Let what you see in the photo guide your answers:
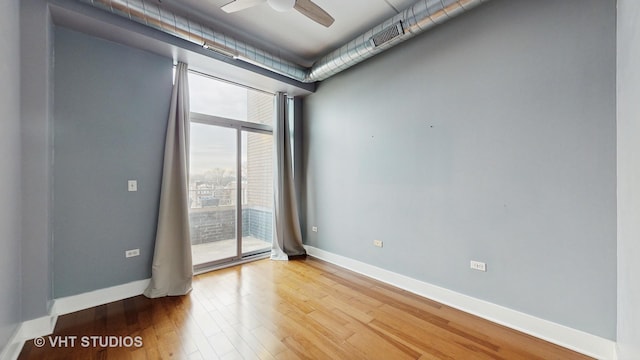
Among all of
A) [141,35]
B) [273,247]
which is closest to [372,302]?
[273,247]

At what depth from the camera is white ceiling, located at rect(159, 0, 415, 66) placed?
2.62m

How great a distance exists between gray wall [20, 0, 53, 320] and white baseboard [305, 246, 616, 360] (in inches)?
136

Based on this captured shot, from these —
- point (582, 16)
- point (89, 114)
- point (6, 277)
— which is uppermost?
point (582, 16)

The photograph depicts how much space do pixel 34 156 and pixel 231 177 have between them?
6.80 feet

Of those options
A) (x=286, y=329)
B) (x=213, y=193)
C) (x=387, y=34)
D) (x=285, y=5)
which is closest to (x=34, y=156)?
(x=213, y=193)

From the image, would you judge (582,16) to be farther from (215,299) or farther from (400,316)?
(215,299)

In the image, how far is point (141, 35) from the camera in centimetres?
255

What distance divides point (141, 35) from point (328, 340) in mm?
3564

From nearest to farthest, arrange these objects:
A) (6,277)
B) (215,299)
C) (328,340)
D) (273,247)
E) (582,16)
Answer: (6,277) → (582,16) → (328,340) → (215,299) → (273,247)

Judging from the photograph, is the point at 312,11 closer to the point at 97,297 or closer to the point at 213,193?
the point at 213,193

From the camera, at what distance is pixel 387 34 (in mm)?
2645

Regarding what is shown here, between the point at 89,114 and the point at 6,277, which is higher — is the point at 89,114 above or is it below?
above

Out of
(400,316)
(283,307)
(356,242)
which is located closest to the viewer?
(400,316)

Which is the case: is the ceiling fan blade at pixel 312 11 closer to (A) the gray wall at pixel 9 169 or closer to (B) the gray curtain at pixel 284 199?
(B) the gray curtain at pixel 284 199
